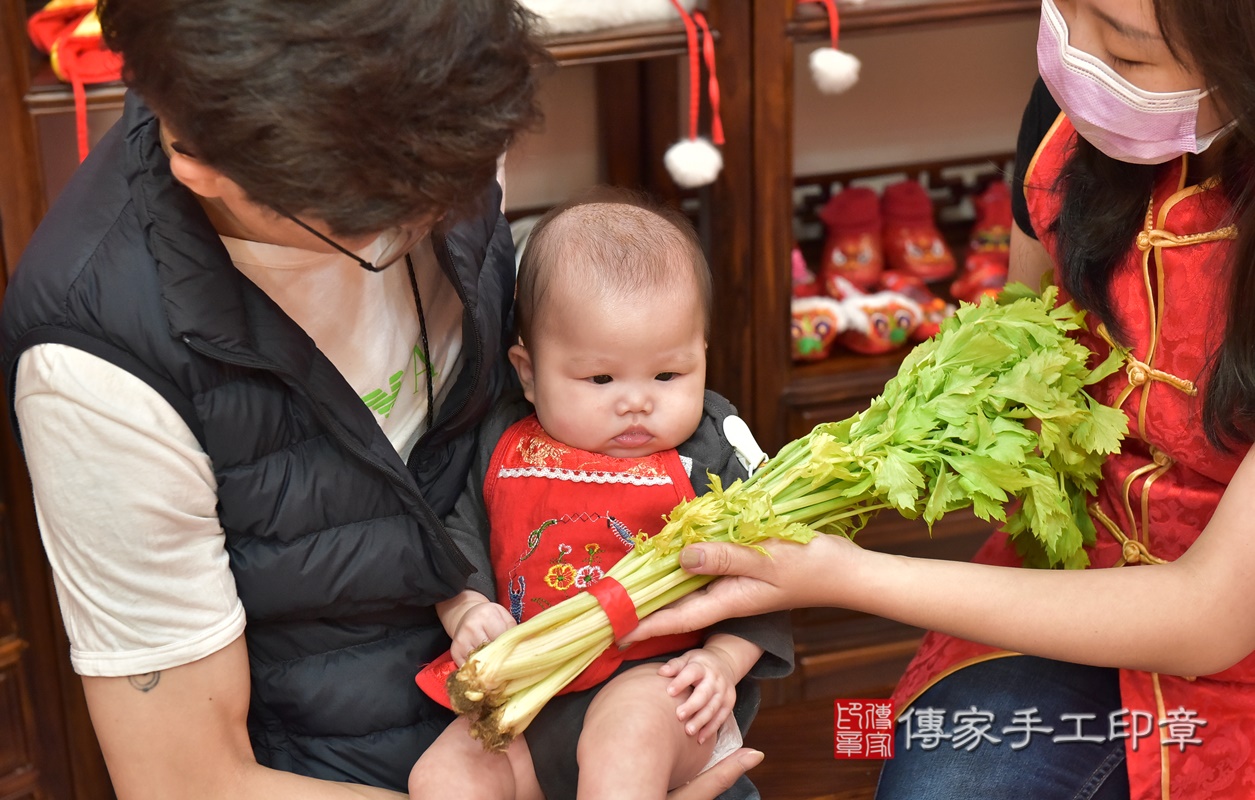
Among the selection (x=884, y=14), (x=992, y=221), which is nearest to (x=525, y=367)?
(x=884, y=14)

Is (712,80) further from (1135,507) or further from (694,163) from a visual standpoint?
(1135,507)

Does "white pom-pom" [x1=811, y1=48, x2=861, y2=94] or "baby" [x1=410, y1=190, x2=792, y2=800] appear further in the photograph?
"white pom-pom" [x1=811, y1=48, x2=861, y2=94]

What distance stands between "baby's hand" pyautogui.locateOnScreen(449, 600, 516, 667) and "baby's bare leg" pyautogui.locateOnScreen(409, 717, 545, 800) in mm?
82

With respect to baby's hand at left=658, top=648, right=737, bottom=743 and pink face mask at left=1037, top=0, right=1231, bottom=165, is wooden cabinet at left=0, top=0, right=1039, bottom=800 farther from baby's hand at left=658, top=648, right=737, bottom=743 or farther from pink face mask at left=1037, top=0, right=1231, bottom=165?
baby's hand at left=658, top=648, right=737, bottom=743

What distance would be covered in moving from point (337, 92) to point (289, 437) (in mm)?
444

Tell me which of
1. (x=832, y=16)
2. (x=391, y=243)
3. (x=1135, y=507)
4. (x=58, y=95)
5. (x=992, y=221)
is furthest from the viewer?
(x=992, y=221)

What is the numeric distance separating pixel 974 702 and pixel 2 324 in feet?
4.04

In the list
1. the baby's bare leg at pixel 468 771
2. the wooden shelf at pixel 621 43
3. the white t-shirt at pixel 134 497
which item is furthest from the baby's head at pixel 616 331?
the wooden shelf at pixel 621 43

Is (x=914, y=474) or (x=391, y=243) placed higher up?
(x=391, y=243)

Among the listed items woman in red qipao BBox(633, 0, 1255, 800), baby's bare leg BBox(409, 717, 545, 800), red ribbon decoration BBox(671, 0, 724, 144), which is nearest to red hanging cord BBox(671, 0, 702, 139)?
red ribbon decoration BBox(671, 0, 724, 144)

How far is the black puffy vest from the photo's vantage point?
1196mm

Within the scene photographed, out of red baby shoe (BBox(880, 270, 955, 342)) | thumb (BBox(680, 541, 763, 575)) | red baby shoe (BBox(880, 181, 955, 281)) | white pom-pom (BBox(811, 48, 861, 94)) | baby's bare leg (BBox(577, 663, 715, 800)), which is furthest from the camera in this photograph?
red baby shoe (BBox(880, 181, 955, 281))

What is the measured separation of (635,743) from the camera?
129 centimetres

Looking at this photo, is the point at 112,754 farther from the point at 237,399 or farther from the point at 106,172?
the point at 106,172
